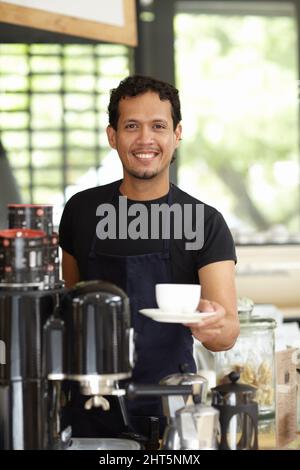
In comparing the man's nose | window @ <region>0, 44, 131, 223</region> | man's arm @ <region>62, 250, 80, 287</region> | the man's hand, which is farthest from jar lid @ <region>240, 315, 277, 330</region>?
window @ <region>0, 44, 131, 223</region>

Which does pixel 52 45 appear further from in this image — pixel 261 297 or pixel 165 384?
pixel 165 384

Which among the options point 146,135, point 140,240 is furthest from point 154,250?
point 146,135

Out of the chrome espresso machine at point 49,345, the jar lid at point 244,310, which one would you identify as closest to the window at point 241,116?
the jar lid at point 244,310

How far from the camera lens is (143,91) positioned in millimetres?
2057

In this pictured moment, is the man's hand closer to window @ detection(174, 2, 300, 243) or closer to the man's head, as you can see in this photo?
the man's head

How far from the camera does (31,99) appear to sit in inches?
177

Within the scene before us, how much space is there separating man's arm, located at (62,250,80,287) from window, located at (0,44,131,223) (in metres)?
2.24

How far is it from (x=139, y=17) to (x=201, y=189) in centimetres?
434

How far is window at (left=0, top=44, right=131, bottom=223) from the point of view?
14.5 ft

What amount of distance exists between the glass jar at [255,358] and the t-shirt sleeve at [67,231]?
0.48 metres

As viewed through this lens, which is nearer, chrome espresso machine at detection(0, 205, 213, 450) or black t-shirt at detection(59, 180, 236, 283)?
chrome espresso machine at detection(0, 205, 213, 450)

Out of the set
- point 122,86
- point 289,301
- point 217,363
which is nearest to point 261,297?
point 289,301

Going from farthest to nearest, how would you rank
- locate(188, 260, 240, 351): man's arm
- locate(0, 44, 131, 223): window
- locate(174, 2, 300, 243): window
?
locate(174, 2, 300, 243): window < locate(0, 44, 131, 223): window < locate(188, 260, 240, 351): man's arm

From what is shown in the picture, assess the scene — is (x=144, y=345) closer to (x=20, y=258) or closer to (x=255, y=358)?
(x=255, y=358)
